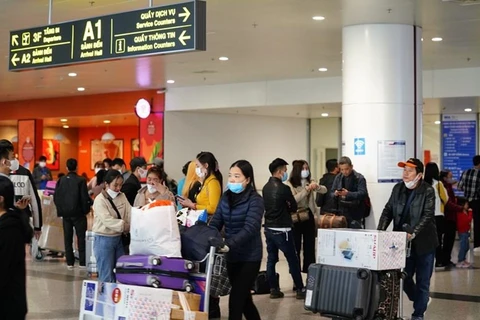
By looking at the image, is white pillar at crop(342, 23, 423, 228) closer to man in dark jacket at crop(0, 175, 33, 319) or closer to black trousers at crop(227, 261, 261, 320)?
black trousers at crop(227, 261, 261, 320)

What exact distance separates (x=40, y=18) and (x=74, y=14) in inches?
22.2

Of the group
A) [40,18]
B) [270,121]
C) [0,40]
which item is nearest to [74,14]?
[40,18]

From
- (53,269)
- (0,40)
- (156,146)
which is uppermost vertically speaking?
(0,40)

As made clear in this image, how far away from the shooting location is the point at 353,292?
6.73 m

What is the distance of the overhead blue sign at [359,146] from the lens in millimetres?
11523

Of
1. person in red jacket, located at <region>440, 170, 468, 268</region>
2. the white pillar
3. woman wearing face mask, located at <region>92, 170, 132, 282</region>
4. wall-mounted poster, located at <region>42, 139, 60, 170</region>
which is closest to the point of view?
woman wearing face mask, located at <region>92, 170, 132, 282</region>

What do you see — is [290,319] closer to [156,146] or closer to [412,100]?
[412,100]

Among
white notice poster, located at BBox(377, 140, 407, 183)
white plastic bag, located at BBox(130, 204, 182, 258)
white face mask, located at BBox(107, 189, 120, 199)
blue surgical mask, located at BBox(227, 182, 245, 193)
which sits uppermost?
white notice poster, located at BBox(377, 140, 407, 183)

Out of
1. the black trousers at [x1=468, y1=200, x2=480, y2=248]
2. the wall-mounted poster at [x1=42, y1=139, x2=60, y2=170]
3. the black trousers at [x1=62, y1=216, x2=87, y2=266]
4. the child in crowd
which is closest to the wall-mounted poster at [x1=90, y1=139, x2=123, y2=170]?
the wall-mounted poster at [x1=42, y1=139, x2=60, y2=170]

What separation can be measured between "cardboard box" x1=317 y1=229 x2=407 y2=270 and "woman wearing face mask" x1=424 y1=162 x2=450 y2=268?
481cm

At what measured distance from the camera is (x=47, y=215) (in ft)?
45.9

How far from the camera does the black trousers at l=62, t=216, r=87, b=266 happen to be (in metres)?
12.6

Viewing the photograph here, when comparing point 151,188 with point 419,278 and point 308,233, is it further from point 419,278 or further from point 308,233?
point 419,278

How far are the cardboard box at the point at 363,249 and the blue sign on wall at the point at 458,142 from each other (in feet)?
45.1
